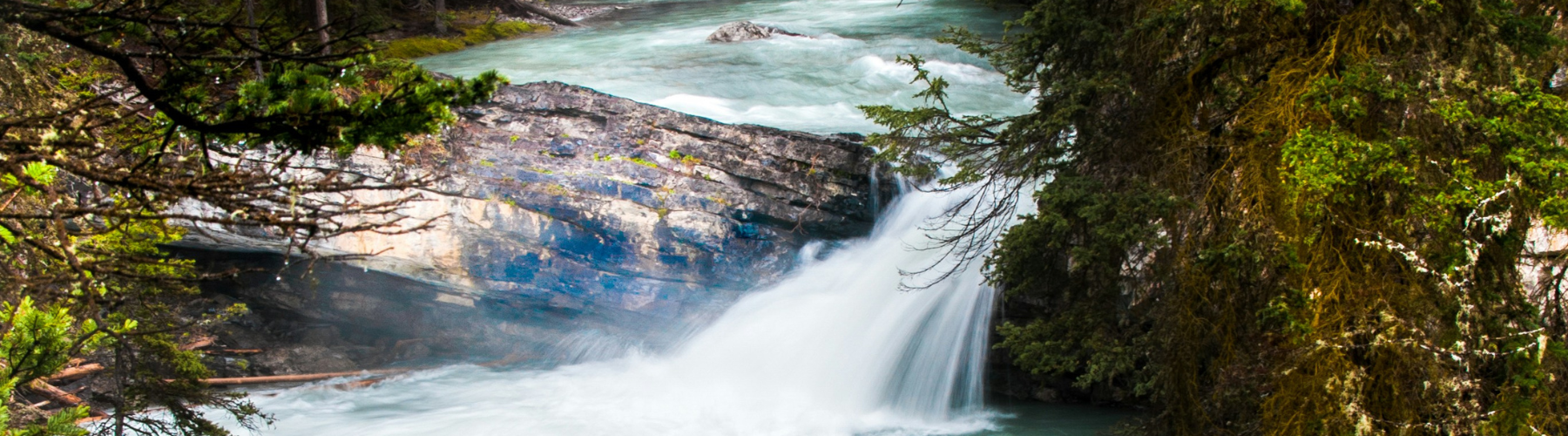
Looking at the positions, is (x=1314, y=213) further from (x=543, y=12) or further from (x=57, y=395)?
(x=543, y=12)

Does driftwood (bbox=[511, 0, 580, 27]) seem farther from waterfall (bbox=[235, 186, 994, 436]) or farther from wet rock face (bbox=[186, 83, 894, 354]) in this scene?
waterfall (bbox=[235, 186, 994, 436])

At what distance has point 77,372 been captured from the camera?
10.1 metres

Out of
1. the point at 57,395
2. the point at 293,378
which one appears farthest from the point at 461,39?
the point at 57,395

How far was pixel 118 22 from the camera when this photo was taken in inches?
143

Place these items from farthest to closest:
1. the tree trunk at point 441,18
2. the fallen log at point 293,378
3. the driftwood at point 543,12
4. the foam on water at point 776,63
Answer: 1. the driftwood at point 543,12
2. the tree trunk at point 441,18
3. the foam on water at point 776,63
4. the fallen log at point 293,378

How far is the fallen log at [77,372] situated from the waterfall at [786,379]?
1.73 meters

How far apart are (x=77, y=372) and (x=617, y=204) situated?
19.7ft

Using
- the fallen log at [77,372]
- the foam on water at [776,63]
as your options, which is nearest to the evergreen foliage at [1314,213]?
the foam on water at [776,63]

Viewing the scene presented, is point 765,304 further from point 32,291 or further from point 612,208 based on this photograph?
point 32,291

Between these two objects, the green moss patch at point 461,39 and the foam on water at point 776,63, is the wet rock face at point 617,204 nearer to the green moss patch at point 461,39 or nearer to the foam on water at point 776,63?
the foam on water at point 776,63

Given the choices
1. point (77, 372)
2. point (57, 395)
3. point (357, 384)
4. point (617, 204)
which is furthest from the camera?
point (357, 384)

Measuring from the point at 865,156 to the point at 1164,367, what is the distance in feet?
16.6

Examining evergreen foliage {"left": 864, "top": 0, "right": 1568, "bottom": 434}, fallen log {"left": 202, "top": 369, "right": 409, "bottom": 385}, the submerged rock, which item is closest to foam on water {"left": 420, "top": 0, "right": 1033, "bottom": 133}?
the submerged rock

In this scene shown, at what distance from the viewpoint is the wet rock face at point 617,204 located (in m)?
11.2
